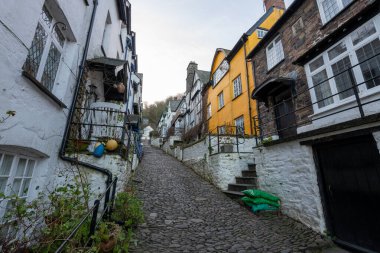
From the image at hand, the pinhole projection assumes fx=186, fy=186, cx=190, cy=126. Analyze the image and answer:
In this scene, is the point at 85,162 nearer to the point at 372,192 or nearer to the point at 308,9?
the point at 372,192

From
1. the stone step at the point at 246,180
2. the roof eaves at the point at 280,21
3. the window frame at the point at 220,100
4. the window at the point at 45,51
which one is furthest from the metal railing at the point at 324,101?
the window frame at the point at 220,100

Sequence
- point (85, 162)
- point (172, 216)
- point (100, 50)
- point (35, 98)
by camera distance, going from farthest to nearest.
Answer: point (100, 50) < point (172, 216) < point (85, 162) < point (35, 98)

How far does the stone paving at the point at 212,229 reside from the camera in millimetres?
3934

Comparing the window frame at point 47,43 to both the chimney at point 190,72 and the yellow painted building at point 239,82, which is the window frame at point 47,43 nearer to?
the yellow painted building at point 239,82

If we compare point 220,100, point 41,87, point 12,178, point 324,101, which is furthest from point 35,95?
point 220,100

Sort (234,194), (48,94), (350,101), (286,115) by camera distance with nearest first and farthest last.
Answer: (48,94), (350,101), (234,194), (286,115)

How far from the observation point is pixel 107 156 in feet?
16.1

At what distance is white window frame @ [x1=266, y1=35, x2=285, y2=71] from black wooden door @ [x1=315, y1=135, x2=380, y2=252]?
712 cm

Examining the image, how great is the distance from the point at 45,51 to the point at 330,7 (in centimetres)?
1017

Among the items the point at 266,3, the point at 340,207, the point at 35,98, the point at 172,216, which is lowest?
the point at 172,216

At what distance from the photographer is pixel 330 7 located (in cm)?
762

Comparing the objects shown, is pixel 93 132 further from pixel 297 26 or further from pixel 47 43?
pixel 297 26

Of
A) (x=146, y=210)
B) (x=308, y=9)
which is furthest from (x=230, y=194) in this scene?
(x=308, y=9)

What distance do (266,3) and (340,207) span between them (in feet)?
54.1
